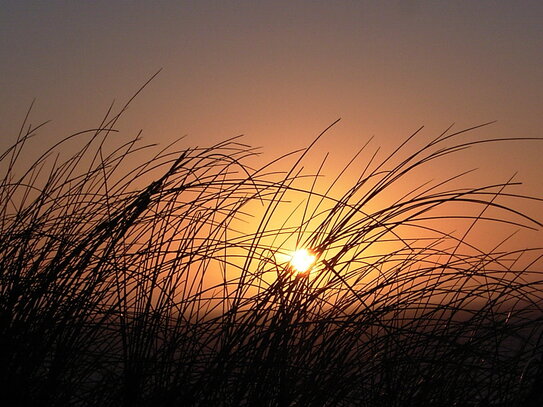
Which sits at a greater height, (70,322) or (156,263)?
(156,263)

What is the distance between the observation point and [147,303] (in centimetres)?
185

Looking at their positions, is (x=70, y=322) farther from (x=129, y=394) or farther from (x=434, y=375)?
(x=434, y=375)

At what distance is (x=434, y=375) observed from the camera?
6.52ft

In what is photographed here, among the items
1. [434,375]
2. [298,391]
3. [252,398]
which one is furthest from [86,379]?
[434,375]

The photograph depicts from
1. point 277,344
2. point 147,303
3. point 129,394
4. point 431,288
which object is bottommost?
point 129,394

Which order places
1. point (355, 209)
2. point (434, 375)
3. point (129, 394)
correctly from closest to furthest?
point (129, 394), point (355, 209), point (434, 375)

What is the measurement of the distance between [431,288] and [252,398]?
A: 64 cm

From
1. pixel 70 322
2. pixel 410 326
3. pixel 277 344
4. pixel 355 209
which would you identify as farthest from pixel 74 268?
pixel 410 326

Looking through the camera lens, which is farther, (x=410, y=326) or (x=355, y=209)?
(x=410, y=326)

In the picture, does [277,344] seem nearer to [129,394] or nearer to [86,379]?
[129,394]

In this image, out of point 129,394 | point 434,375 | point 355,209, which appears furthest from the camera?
point 434,375

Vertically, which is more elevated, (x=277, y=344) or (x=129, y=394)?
(x=277, y=344)

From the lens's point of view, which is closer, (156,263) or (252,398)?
(252,398)

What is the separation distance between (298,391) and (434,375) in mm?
452
